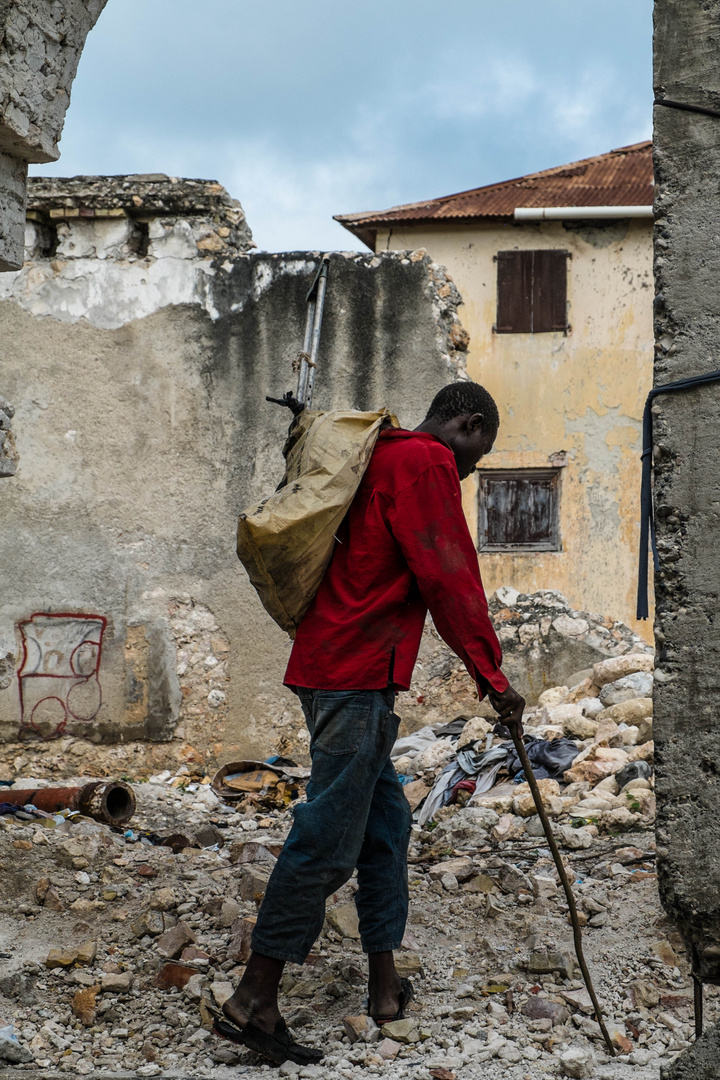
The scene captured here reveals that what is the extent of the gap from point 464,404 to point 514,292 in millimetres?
11289

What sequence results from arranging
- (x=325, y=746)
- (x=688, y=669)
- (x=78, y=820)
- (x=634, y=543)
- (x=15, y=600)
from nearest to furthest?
(x=688, y=669), (x=325, y=746), (x=78, y=820), (x=15, y=600), (x=634, y=543)

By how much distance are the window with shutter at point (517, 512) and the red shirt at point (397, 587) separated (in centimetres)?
996

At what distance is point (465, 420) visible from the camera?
2.99 metres

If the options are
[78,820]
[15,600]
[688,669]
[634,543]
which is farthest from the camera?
[634,543]

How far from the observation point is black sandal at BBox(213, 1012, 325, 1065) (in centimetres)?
253

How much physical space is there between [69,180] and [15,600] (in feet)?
10.4

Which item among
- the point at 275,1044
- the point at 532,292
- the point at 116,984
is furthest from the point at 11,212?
the point at 532,292

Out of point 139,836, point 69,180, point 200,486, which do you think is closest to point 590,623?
point 200,486

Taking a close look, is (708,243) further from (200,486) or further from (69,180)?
(69,180)

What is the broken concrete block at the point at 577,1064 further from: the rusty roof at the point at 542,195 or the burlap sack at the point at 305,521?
the rusty roof at the point at 542,195

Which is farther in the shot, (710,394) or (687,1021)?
(687,1021)

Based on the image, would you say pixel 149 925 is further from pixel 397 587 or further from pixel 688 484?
pixel 688 484

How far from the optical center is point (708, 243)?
2041mm

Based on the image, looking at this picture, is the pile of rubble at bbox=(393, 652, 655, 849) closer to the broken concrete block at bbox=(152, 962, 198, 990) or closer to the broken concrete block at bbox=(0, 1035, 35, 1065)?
the broken concrete block at bbox=(152, 962, 198, 990)
